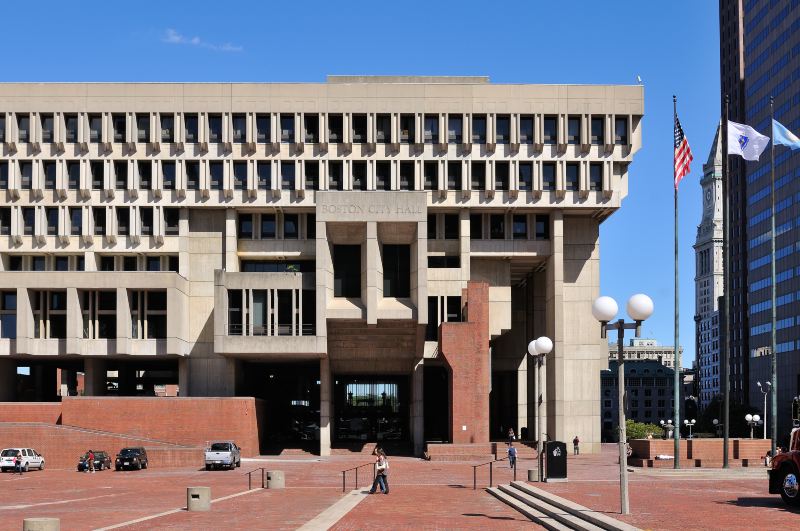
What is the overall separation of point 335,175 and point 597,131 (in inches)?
770

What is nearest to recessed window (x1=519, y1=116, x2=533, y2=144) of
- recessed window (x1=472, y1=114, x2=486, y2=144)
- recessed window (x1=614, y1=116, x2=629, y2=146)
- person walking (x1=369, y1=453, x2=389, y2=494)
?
recessed window (x1=472, y1=114, x2=486, y2=144)

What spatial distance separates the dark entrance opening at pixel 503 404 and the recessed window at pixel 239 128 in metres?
29.8

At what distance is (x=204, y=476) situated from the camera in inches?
1957

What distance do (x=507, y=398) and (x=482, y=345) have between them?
22320mm

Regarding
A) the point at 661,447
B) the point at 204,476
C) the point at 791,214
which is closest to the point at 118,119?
the point at 204,476

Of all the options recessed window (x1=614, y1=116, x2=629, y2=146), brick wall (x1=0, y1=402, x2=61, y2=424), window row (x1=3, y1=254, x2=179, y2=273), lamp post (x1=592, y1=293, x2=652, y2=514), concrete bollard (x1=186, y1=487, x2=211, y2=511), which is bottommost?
brick wall (x1=0, y1=402, x2=61, y2=424)

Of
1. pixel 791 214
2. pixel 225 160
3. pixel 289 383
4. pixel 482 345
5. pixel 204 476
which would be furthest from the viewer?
pixel 791 214

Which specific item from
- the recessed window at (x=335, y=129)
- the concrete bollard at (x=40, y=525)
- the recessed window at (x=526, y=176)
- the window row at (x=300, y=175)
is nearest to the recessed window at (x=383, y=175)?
the window row at (x=300, y=175)

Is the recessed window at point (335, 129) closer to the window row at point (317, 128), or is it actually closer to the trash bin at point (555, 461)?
the window row at point (317, 128)

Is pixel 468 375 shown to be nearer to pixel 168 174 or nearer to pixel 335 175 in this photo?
pixel 335 175

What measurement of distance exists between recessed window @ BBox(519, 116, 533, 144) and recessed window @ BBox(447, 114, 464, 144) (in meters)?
4.45

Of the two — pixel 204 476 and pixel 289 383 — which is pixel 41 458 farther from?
pixel 289 383

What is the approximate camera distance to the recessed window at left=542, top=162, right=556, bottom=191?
7625cm

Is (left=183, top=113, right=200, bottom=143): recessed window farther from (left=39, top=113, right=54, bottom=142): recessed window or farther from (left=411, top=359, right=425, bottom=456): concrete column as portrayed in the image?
(left=411, top=359, right=425, bottom=456): concrete column
